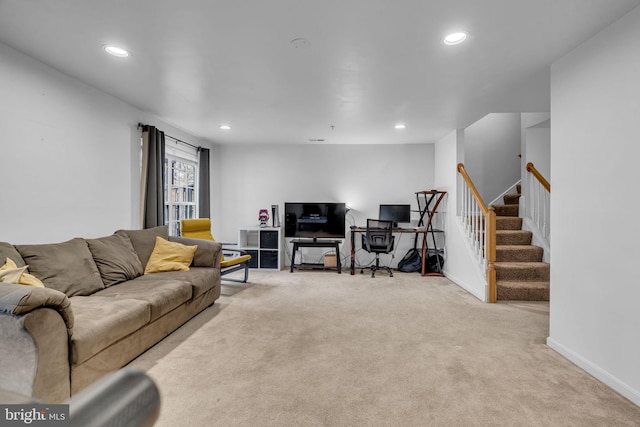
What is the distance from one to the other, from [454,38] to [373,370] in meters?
2.40

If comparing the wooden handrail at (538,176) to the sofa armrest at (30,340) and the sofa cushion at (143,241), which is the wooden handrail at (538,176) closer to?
the sofa cushion at (143,241)

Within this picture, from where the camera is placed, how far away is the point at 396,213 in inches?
227

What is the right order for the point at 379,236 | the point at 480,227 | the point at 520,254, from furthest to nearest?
the point at 379,236 < the point at 520,254 < the point at 480,227

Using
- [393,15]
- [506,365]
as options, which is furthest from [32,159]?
[506,365]

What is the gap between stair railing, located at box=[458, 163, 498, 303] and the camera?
12.6ft

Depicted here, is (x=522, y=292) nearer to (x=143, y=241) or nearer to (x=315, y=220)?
(x=315, y=220)

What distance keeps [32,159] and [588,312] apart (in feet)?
14.4

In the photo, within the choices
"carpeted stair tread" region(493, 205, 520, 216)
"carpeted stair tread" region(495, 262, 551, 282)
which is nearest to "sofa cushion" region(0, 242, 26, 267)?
"carpeted stair tread" region(495, 262, 551, 282)

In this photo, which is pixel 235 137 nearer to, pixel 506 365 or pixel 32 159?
pixel 32 159

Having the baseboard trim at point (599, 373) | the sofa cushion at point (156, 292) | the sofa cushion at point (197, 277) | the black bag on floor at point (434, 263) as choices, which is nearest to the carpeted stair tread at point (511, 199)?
the black bag on floor at point (434, 263)

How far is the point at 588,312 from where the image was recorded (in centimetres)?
225

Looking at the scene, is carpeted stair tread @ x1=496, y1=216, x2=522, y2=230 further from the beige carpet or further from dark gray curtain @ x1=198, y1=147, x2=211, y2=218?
dark gray curtain @ x1=198, y1=147, x2=211, y2=218

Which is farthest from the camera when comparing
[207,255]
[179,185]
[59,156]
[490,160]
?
[490,160]

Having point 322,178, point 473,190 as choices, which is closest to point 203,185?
point 322,178
